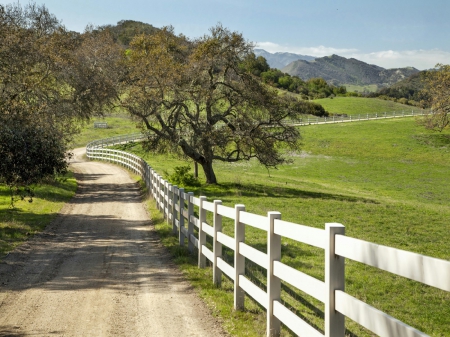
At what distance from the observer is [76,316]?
6.98 meters

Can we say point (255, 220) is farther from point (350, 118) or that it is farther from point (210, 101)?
point (350, 118)

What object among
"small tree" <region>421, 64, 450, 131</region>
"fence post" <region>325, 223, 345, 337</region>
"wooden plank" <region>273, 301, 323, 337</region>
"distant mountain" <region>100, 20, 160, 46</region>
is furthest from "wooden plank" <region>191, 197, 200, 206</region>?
"distant mountain" <region>100, 20, 160, 46</region>

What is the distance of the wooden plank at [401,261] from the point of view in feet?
9.32

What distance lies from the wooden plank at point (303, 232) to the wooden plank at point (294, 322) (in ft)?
2.48

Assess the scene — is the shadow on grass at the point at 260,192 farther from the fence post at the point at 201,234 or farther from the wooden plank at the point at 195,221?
the fence post at the point at 201,234

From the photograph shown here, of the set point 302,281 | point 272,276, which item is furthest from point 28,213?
point 302,281

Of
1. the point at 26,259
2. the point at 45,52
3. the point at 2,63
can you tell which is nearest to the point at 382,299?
the point at 26,259

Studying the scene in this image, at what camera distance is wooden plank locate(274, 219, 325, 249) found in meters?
4.49

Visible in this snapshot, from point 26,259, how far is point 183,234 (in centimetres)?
344

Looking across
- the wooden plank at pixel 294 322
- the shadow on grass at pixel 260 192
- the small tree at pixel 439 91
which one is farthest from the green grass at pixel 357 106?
the wooden plank at pixel 294 322

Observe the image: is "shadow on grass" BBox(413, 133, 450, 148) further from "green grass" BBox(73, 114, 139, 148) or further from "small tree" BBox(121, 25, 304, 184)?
"green grass" BBox(73, 114, 139, 148)

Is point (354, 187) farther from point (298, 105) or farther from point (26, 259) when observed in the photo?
Answer: point (26, 259)

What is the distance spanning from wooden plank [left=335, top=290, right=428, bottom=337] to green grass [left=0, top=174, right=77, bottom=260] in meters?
9.04

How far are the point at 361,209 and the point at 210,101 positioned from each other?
10.0m
